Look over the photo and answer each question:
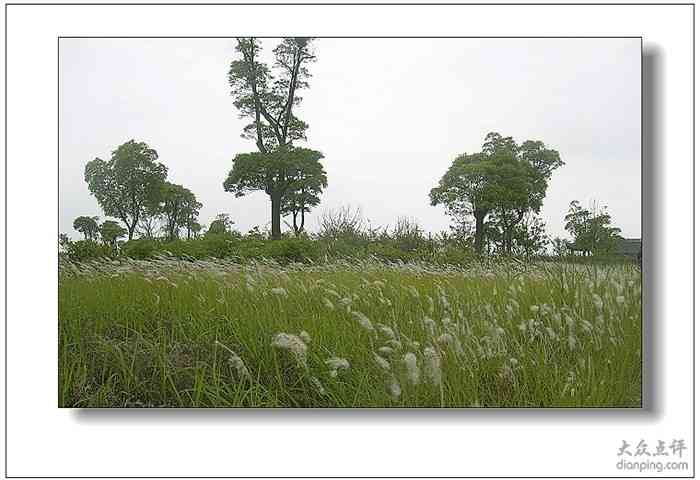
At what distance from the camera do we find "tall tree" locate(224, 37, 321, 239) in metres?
3.35

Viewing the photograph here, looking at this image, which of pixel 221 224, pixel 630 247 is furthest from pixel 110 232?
pixel 630 247

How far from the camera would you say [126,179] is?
3.29 m

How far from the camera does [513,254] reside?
336 centimetres

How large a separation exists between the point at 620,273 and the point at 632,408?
0.67 m

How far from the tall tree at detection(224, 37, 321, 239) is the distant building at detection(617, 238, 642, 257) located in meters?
1.68

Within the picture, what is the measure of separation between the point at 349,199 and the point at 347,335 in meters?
0.68

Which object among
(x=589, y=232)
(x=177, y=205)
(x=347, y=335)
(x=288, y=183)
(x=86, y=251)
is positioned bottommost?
(x=347, y=335)

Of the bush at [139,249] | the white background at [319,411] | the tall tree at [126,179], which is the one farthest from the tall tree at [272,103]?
the bush at [139,249]

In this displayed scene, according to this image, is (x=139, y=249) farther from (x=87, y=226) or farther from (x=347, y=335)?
(x=347, y=335)

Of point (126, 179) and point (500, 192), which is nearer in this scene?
point (126, 179)

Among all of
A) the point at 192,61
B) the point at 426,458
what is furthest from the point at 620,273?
the point at 192,61

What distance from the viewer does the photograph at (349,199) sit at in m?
3.27

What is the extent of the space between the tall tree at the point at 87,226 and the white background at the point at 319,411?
0.47 feet
